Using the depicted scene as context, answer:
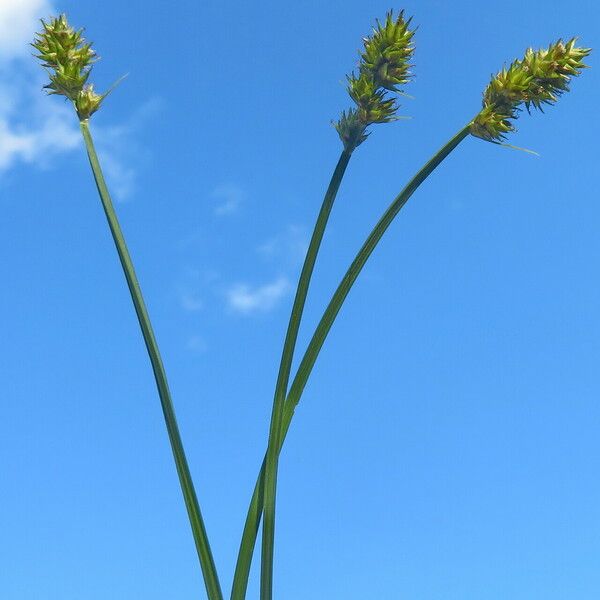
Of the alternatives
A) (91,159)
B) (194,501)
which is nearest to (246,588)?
(194,501)

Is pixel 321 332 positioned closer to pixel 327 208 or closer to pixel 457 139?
pixel 327 208

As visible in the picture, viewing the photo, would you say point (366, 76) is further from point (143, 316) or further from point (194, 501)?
point (194, 501)

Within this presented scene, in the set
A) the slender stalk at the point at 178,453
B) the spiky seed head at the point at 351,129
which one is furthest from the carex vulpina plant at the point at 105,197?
the spiky seed head at the point at 351,129

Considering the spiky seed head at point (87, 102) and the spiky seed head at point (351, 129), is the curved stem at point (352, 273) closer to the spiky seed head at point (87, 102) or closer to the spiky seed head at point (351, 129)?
the spiky seed head at point (351, 129)

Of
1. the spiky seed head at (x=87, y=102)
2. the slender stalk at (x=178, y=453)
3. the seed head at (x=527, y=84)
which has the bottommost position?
the slender stalk at (x=178, y=453)

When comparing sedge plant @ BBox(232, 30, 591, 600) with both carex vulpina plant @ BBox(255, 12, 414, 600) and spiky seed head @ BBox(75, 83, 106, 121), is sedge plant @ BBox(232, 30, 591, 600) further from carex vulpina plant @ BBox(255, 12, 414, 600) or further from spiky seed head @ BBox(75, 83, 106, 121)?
spiky seed head @ BBox(75, 83, 106, 121)

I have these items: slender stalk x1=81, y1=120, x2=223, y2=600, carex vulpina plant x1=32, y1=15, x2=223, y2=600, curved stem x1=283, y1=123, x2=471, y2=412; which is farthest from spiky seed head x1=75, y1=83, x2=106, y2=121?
curved stem x1=283, y1=123, x2=471, y2=412

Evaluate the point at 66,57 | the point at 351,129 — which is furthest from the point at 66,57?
the point at 351,129
